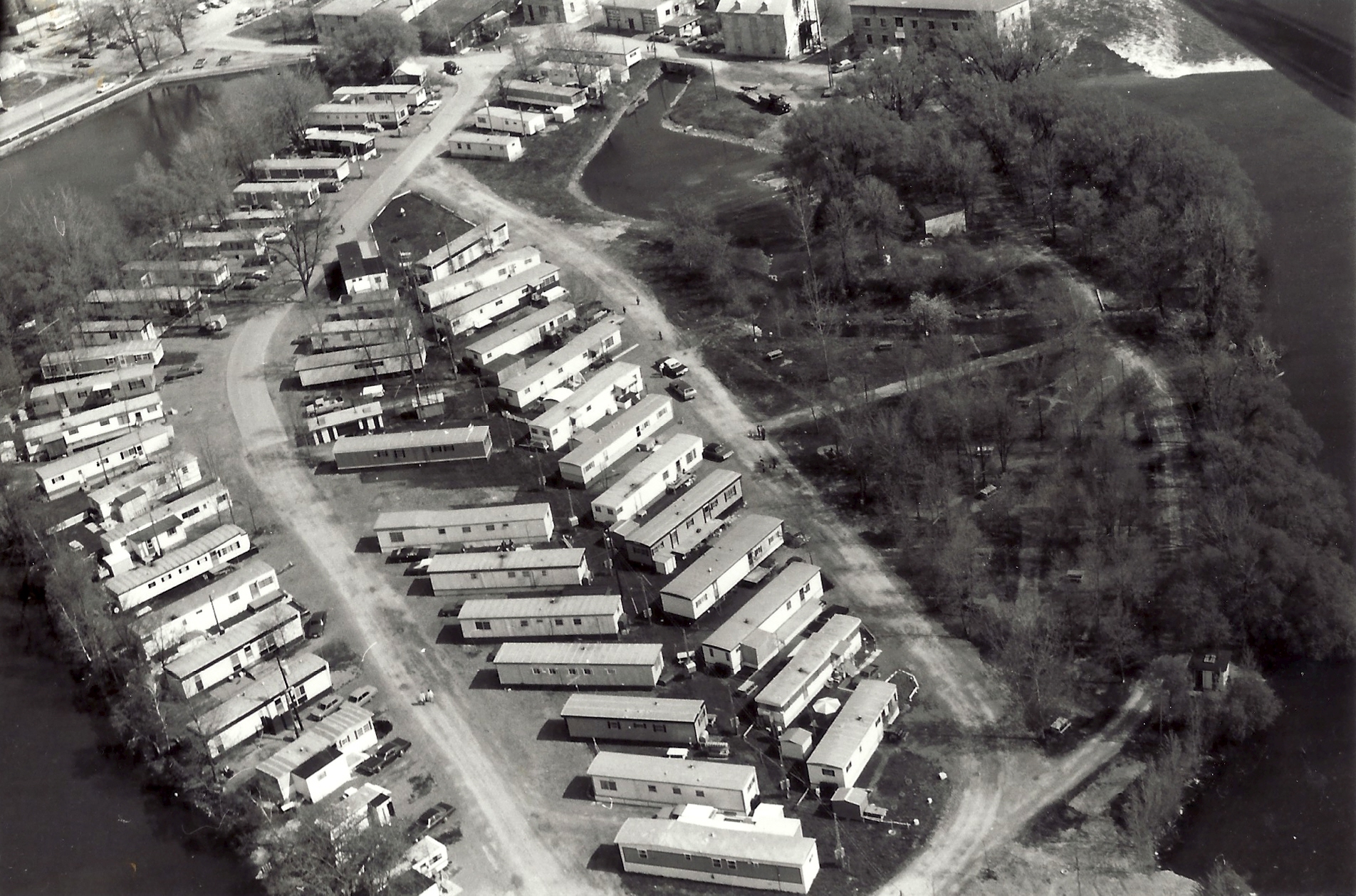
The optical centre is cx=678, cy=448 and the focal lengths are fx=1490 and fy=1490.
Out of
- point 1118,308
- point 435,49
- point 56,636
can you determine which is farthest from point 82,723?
point 435,49

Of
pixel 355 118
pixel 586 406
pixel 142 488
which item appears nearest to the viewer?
pixel 142 488

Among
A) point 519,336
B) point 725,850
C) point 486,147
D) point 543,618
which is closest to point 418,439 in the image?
point 519,336

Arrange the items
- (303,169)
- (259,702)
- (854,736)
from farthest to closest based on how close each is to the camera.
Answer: (303,169)
(259,702)
(854,736)

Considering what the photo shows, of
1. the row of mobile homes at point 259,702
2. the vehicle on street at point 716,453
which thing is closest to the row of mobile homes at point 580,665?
the row of mobile homes at point 259,702

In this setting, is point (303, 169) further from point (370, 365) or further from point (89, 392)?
point (370, 365)

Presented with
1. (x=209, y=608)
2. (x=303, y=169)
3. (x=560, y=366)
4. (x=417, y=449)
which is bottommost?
(x=209, y=608)

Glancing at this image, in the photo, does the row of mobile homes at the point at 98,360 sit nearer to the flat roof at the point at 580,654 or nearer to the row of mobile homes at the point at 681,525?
the row of mobile homes at the point at 681,525

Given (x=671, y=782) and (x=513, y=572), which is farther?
(x=513, y=572)
